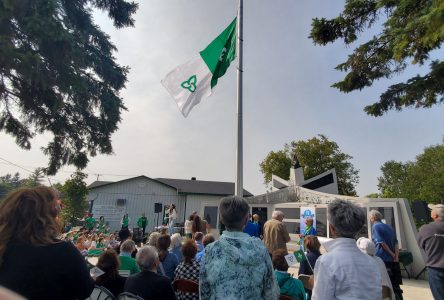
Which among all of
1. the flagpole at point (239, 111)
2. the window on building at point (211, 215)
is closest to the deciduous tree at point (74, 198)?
the window on building at point (211, 215)

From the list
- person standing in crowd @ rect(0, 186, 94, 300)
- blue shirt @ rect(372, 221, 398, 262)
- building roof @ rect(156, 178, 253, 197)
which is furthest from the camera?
building roof @ rect(156, 178, 253, 197)

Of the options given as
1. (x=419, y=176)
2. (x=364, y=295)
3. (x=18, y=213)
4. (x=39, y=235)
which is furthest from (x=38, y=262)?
(x=419, y=176)

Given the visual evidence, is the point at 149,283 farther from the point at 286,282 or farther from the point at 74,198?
the point at 74,198

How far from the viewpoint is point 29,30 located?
820 cm

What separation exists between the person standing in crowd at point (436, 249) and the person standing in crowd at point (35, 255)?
467 centimetres

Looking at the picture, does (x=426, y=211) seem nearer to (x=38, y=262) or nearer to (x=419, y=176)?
(x=38, y=262)

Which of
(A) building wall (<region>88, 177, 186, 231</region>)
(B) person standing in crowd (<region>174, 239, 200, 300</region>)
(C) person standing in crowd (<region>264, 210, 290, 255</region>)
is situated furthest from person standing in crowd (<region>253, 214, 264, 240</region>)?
(A) building wall (<region>88, 177, 186, 231</region>)

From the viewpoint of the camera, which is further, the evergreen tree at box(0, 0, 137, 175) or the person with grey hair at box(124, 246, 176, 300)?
the evergreen tree at box(0, 0, 137, 175)

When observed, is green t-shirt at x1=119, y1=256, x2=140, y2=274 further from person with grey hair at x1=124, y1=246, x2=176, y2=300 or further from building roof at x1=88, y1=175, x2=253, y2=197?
building roof at x1=88, y1=175, x2=253, y2=197

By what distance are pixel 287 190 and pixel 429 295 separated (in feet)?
28.4

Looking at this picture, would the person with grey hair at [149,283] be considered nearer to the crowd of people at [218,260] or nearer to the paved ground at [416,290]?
the crowd of people at [218,260]

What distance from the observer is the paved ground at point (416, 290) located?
22.9ft

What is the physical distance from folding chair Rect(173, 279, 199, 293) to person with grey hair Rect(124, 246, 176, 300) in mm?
564

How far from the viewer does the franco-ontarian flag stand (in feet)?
20.6
